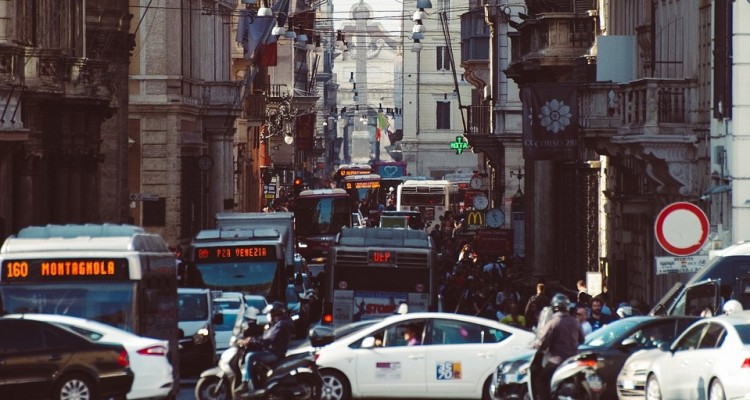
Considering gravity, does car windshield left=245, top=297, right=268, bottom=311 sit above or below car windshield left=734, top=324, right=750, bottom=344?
below

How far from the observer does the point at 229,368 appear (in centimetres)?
2477

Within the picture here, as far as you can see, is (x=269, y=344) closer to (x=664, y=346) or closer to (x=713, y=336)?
(x=664, y=346)

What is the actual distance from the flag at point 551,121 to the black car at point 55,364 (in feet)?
61.4

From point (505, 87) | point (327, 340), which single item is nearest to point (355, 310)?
point (327, 340)

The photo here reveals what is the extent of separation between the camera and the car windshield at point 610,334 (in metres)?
23.7

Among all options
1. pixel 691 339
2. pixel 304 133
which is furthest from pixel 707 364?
pixel 304 133

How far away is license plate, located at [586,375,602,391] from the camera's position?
2189 centimetres

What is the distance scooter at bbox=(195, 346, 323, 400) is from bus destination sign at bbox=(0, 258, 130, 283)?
1.90 metres

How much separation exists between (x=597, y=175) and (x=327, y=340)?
71.6 ft

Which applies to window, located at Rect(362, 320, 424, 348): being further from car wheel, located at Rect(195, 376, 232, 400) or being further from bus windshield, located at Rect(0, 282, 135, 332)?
bus windshield, located at Rect(0, 282, 135, 332)

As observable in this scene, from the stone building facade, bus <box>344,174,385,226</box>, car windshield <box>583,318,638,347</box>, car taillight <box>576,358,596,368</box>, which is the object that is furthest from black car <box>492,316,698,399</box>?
bus <box>344,174,385,226</box>

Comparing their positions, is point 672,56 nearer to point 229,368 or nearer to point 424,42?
point 229,368

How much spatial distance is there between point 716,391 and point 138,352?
6325mm

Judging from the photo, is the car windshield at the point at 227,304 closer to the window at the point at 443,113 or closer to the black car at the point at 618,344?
the black car at the point at 618,344
